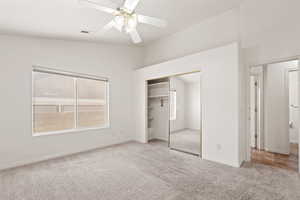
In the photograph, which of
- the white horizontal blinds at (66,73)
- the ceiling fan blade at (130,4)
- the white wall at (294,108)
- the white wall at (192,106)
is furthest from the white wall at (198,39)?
the white wall at (294,108)

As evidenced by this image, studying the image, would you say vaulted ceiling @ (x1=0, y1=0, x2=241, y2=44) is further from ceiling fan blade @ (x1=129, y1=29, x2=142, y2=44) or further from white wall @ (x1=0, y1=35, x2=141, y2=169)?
ceiling fan blade @ (x1=129, y1=29, x2=142, y2=44)

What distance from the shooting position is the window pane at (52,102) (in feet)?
12.3

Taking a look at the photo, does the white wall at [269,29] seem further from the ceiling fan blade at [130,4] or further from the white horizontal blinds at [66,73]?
the white horizontal blinds at [66,73]

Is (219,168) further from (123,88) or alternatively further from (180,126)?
(123,88)

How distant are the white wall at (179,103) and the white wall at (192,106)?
11cm

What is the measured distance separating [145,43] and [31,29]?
3.20 meters

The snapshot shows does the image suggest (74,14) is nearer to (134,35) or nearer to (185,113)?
(134,35)

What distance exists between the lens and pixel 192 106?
157 inches

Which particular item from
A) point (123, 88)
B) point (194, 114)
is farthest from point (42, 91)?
point (194, 114)

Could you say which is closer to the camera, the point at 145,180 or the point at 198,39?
the point at 145,180

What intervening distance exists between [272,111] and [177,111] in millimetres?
2308

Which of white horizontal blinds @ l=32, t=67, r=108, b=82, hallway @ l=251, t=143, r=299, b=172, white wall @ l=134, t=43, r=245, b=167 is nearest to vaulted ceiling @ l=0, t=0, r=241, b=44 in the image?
white horizontal blinds @ l=32, t=67, r=108, b=82

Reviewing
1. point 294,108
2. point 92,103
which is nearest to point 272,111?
point 294,108

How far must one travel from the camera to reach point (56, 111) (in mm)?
4035
